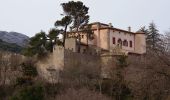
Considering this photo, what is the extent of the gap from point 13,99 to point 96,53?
60.0 ft

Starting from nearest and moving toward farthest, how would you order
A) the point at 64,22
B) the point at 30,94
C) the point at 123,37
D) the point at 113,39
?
the point at 30,94 → the point at 64,22 → the point at 113,39 → the point at 123,37

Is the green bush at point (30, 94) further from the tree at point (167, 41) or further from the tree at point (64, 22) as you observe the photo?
the tree at point (167, 41)

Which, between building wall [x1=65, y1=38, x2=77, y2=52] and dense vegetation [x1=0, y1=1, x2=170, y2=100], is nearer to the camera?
dense vegetation [x1=0, y1=1, x2=170, y2=100]

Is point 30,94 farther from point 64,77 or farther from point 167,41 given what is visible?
point 167,41

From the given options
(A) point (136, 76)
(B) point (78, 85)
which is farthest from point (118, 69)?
(A) point (136, 76)

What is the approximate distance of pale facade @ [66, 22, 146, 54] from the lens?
199ft

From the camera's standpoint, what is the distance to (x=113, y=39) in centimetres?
6203

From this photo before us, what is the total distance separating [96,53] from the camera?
57.2m

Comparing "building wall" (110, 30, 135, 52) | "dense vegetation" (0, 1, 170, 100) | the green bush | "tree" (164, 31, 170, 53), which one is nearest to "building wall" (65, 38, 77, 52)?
"dense vegetation" (0, 1, 170, 100)

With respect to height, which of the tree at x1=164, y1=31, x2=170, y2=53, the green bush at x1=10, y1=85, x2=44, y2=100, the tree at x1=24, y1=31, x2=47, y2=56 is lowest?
the green bush at x1=10, y1=85, x2=44, y2=100

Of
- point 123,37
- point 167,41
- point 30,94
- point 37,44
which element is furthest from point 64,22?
point 167,41

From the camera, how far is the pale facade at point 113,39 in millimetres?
60562

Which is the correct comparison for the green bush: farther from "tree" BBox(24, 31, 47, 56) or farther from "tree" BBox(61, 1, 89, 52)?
"tree" BBox(61, 1, 89, 52)

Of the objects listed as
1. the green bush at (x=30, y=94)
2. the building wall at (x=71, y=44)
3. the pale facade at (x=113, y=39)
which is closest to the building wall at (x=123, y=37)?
the pale facade at (x=113, y=39)
